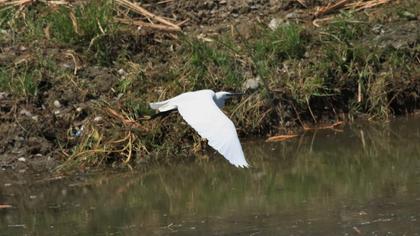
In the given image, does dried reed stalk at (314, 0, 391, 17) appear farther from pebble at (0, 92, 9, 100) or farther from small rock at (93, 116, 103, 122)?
pebble at (0, 92, 9, 100)

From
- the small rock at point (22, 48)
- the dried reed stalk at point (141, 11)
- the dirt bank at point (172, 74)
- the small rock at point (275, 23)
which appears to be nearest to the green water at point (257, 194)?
the dirt bank at point (172, 74)

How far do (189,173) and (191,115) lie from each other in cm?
68

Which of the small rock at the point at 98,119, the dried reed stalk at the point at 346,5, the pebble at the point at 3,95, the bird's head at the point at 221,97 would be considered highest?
the dried reed stalk at the point at 346,5

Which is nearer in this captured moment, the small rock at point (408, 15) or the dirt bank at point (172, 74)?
the dirt bank at point (172, 74)

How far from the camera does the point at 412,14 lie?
848 cm

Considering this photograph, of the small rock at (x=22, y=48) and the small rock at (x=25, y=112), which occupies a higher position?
the small rock at (x=22, y=48)

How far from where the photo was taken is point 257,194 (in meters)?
5.86

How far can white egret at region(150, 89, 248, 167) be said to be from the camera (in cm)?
525

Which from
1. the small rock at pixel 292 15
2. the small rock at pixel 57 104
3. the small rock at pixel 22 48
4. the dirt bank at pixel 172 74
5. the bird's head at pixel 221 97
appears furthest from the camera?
the small rock at pixel 292 15

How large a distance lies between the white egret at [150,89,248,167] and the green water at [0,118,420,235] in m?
0.37

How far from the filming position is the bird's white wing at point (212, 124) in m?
5.23

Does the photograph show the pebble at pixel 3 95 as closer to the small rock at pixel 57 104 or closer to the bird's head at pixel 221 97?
the small rock at pixel 57 104

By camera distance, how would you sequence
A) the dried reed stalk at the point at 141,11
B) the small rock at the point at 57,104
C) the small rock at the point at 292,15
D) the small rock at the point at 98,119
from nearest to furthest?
the small rock at the point at 98,119
the small rock at the point at 57,104
the dried reed stalk at the point at 141,11
the small rock at the point at 292,15

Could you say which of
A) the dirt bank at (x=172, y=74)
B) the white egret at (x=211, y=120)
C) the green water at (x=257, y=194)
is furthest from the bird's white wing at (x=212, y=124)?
the dirt bank at (x=172, y=74)
